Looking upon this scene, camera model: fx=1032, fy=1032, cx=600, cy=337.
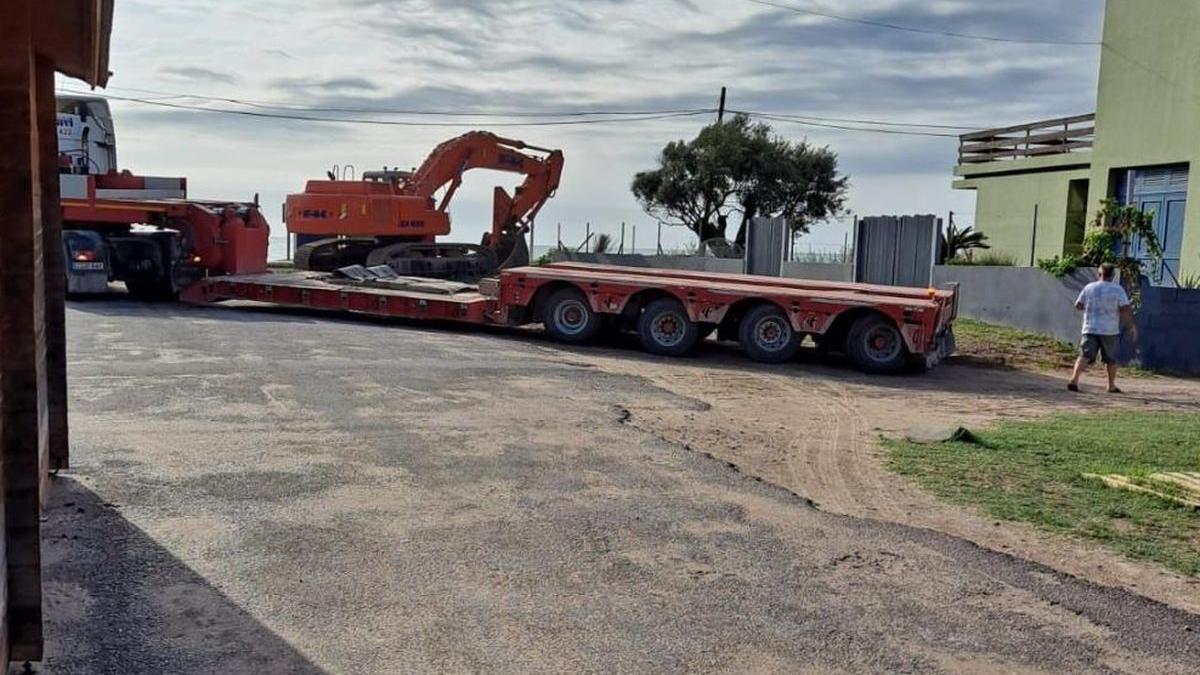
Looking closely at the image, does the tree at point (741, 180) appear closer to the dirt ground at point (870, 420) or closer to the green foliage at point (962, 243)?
the green foliage at point (962, 243)

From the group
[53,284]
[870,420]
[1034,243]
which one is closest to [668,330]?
[870,420]

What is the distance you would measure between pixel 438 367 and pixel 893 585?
800cm

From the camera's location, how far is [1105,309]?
1339 centimetres

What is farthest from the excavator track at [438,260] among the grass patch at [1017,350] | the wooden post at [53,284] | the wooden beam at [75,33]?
the wooden beam at [75,33]

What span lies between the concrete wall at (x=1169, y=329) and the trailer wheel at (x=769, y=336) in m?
5.50

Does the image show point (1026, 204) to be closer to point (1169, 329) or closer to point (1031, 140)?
point (1031, 140)

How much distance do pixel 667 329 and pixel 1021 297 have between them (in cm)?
735

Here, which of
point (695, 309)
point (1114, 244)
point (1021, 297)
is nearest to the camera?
point (695, 309)

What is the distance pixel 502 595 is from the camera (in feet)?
16.4

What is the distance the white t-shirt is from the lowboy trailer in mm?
1897

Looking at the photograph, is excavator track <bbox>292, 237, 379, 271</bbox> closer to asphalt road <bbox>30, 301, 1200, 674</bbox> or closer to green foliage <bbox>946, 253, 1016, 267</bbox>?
green foliage <bbox>946, 253, 1016, 267</bbox>

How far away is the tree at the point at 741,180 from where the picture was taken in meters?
37.5

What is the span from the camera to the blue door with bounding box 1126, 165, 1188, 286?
64.1 feet

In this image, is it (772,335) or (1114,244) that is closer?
(772,335)
